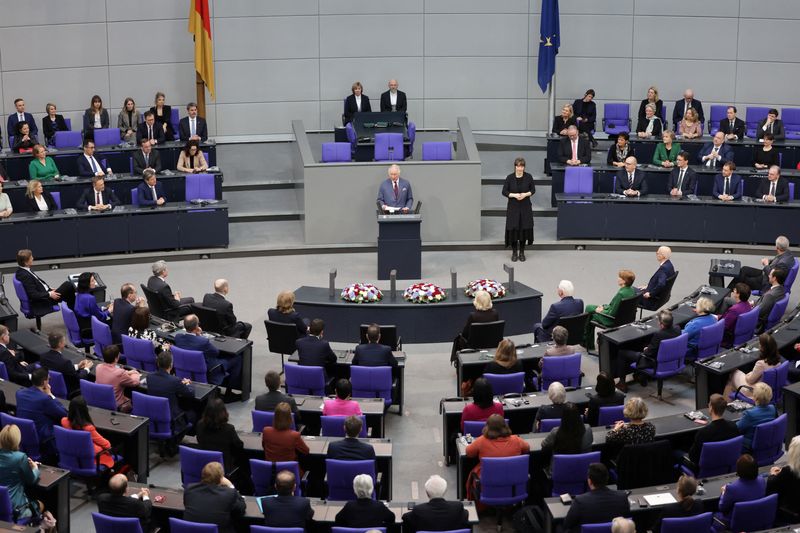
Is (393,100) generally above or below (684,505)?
above

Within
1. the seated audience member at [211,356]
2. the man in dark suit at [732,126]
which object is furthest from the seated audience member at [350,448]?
the man in dark suit at [732,126]

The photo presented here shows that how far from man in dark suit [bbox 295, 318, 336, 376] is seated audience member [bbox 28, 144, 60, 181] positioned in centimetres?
833

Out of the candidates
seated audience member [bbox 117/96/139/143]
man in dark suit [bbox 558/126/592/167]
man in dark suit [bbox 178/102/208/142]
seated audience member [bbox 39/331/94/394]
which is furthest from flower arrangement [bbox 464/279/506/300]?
seated audience member [bbox 117/96/139/143]

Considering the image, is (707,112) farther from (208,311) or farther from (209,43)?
(208,311)

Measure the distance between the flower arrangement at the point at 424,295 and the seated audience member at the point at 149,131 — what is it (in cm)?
777

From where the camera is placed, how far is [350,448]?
9.23 meters

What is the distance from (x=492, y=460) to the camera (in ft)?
30.2

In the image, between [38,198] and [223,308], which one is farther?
[38,198]

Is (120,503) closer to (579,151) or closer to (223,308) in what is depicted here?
(223,308)

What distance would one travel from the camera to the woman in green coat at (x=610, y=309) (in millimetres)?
13461

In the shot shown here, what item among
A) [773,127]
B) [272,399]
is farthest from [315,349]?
[773,127]

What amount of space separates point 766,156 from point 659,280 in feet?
19.8

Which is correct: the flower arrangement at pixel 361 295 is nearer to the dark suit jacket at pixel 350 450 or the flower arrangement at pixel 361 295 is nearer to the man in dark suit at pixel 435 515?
the dark suit jacket at pixel 350 450

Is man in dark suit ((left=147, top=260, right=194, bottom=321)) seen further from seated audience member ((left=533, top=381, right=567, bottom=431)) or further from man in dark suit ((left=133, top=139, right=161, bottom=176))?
seated audience member ((left=533, top=381, right=567, bottom=431))
